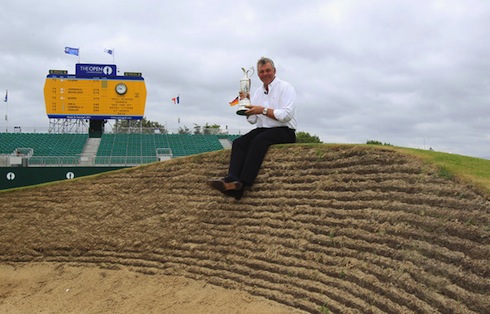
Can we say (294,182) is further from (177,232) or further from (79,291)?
(79,291)

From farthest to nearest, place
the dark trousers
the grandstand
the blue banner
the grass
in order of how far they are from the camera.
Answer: the grandstand → the blue banner → the dark trousers → the grass

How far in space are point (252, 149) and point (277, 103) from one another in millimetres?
659

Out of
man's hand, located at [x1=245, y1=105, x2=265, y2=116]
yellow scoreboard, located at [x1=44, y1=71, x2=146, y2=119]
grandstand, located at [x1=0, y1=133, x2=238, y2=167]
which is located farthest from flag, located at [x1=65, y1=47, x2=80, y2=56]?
man's hand, located at [x1=245, y1=105, x2=265, y2=116]

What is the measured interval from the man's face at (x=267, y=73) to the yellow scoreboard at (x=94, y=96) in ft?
82.3

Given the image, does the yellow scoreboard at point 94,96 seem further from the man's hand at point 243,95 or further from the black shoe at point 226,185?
the black shoe at point 226,185

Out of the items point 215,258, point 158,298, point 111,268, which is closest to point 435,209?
point 215,258

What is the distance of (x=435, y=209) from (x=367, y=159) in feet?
3.61

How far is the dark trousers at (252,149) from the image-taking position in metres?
5.93

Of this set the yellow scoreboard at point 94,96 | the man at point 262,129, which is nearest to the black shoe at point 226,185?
the man at point 262,129

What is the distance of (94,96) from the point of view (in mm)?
29672

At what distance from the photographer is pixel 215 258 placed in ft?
19.6

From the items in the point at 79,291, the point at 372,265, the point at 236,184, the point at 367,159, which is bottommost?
the point at 79,291

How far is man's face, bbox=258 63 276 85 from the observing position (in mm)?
5977

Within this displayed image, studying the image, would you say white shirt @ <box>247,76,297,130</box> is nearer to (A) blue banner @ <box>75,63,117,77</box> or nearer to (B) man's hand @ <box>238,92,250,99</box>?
(B) man's hand @ <box>238,92,250,99</box>
